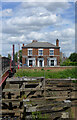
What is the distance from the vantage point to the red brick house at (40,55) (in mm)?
43250

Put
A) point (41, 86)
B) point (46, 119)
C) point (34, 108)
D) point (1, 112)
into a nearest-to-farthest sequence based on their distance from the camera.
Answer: point (34, 108), point (46, 119), point (1, 112), point (41, 86)

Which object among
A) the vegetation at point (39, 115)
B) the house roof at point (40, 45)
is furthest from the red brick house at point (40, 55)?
the vegetation at point (39, 115)

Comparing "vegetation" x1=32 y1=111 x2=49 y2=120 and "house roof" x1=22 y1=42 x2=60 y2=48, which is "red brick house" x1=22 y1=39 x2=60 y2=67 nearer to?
"house roof" x1=22 y1=42 x2=60 y2=48

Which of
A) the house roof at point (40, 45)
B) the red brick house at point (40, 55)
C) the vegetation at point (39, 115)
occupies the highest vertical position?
the house roof at point (40, 45)

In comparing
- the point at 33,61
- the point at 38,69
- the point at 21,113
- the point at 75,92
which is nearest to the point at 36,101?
the point at 21,113

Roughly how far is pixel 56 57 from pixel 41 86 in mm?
33764

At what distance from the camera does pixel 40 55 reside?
4350cm

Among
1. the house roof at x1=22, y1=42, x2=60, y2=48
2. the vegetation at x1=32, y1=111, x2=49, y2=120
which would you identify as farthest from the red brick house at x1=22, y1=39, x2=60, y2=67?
the vegetation at x1=32, y1=111, x2=49, y2=120

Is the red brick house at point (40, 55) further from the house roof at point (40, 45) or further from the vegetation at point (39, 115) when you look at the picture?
the vegetation at point (39, 115)

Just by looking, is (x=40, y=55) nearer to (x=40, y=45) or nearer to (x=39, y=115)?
(x=40, y=45)

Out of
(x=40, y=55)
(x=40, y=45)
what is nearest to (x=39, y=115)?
(x=40, y=55)

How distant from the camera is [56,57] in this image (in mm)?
43781

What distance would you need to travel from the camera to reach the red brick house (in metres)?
43.2

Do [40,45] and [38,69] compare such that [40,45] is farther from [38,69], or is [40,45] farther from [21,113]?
[21,113]
